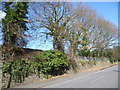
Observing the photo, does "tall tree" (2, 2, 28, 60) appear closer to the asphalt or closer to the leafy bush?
the leafy bush

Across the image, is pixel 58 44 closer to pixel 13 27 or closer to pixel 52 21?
pixel 52 21

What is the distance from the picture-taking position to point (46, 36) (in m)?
19.0

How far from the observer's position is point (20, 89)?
8547mm

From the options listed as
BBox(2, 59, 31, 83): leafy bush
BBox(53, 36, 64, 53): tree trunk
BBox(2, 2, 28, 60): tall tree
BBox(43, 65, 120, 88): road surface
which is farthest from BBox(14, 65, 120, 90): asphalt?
BBox(53, 36, 64, 53): tree trunk

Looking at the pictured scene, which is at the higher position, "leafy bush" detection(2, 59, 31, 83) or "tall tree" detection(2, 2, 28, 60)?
"tall tree" detection(2, 2, 28, 60)

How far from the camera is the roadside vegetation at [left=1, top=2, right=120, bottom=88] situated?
10219 mm

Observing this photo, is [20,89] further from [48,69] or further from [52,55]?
[52,55]

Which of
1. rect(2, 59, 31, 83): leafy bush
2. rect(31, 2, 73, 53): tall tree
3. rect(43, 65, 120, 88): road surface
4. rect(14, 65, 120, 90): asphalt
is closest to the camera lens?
rect(43, 65, 120, 88): road surface

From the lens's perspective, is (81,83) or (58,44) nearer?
(81,83)

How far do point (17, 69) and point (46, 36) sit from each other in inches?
390

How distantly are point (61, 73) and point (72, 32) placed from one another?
24.9 ft

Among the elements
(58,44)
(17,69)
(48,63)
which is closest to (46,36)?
(58,44)

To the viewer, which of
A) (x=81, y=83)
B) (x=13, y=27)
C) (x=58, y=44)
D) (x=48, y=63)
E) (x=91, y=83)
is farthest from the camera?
(x=58, y=44)

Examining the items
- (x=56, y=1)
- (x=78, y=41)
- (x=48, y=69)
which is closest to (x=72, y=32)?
(x=78, y=41)
